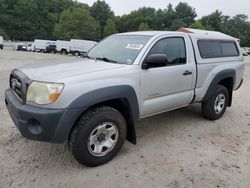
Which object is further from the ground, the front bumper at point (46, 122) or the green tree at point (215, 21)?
the green tree at point (215, 21)

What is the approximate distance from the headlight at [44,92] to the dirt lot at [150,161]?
94 cm

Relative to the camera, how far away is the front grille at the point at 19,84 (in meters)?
3.17

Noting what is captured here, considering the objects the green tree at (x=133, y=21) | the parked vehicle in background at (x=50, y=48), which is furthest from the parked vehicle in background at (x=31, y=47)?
the green tree at (x=133, y=21)

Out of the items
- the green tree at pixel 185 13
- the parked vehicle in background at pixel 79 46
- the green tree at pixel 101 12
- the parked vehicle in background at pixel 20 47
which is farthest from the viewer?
the green tree at pixel 185 13

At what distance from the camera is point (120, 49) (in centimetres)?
415

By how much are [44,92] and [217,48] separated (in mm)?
3663

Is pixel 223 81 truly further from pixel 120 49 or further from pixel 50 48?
pixel 50 48

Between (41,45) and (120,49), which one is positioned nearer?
(120,49)

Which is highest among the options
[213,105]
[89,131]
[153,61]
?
[153,61]

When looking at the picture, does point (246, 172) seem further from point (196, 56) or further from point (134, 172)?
point (196, 56)

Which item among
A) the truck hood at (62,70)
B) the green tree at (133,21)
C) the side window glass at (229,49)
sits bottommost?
the truck hood at (62,70)

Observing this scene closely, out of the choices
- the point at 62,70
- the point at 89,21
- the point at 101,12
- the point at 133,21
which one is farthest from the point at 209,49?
the point at 101,12

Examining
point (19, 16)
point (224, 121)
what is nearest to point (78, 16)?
point (19, 16)

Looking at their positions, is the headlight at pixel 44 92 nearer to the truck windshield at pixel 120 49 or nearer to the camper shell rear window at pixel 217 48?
the truck windshield at pixel 120 49
